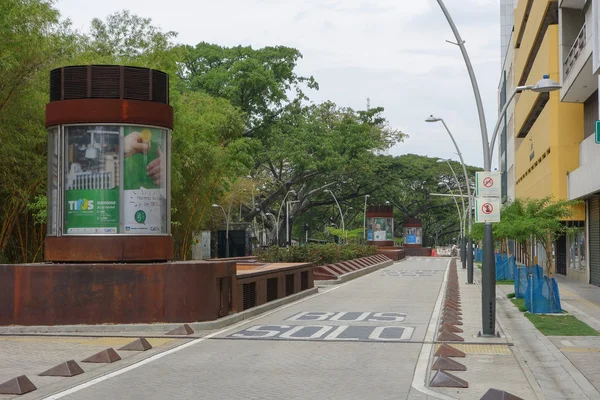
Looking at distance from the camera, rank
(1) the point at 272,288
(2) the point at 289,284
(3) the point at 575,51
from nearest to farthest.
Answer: (1) the point at 272,288, (2) the point at 289,284, (3) the point at 575,51

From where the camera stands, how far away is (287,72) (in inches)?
2221

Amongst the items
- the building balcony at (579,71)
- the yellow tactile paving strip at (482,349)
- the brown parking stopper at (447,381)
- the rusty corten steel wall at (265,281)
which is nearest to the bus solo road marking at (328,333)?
the yellow tactile paving strip at (482,349)

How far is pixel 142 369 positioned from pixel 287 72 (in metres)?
45.9

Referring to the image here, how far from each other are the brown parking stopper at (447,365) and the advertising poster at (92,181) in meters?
8.21

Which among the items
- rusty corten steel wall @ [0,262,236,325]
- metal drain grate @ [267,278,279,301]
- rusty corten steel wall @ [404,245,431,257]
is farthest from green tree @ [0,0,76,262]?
rusty corten steel wall @ [404,245,431,257]

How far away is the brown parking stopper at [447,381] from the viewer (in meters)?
10.5

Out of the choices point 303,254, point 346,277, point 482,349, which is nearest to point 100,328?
point 482,349

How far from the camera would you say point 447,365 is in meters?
12.0

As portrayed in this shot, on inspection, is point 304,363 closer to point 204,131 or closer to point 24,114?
point 24,114

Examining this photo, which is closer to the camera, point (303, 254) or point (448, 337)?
point (448, 337)

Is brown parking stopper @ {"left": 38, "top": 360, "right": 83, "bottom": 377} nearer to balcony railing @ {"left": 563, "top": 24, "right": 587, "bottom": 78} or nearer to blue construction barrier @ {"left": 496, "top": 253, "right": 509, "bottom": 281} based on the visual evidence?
balcony railing @ {"left": 563, "top": 24, "right": 587, "bottom": 78}

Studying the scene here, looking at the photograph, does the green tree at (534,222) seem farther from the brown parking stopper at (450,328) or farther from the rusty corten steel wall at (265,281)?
the brown parking stopper at (450,328)

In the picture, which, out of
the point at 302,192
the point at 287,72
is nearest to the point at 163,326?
the point at 287,72

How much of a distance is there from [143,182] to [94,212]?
1.23m
